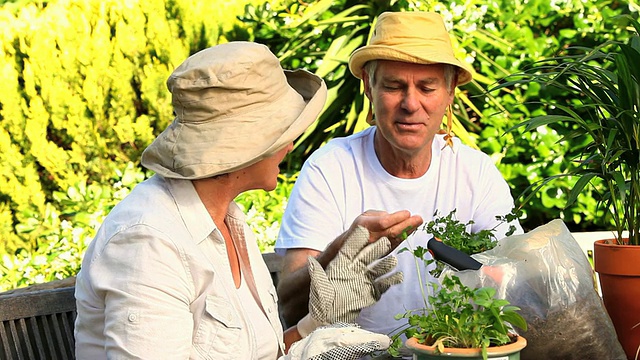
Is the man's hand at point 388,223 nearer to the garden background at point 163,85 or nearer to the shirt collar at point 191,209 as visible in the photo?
the shirt collar at point 191,209

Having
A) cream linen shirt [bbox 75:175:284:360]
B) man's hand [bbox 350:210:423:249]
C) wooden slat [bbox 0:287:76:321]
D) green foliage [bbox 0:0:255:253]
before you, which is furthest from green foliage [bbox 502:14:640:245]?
green foliage [bbox 0:0:255:253]

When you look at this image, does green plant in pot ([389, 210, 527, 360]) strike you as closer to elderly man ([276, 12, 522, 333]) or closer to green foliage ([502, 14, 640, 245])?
green foliage ([502, 14, 640, 245])

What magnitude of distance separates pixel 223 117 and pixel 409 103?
0.92 metres

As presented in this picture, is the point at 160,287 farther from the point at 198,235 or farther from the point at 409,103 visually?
the point at 409,103

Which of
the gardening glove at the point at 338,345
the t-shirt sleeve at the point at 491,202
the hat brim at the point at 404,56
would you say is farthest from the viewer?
the t-shirt sleeve at the point at 491,202

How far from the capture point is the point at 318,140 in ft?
18.9

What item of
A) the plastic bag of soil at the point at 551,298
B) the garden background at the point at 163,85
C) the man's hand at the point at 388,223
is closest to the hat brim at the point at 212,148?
the man's hand at the point at 388,223

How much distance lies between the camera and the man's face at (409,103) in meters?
2.71

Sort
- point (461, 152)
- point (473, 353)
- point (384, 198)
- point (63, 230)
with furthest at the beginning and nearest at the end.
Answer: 1. point (63, 230)
2. point (461, 152)
3. point (384, 198)
4. point (473, 353)

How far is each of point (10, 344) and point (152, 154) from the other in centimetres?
61

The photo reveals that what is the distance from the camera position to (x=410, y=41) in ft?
8.68

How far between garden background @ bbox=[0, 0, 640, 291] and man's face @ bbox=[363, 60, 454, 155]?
252 centimetres

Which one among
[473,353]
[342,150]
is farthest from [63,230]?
[473,353]

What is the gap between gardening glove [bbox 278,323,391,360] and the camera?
1873 millimetres
